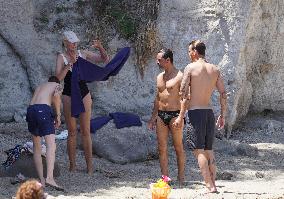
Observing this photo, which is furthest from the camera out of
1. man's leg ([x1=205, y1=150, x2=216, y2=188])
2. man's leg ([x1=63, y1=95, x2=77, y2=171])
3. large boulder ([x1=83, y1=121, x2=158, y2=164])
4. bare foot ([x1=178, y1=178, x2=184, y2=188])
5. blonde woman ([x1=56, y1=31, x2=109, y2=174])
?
large boulder ([x1=83, y1=121, x2=158, y2=164])

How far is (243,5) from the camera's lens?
10500 mm

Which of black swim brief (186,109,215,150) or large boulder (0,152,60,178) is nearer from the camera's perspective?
black swim brief (186,109,215,150)

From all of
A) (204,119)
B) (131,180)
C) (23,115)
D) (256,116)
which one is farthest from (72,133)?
(256,116)

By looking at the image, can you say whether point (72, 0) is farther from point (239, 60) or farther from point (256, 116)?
point (256, 116)

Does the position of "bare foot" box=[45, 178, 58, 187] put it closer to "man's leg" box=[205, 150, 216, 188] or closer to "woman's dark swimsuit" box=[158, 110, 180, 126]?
"woman's dark swimsuit" box=[158, 110, 180, 126]

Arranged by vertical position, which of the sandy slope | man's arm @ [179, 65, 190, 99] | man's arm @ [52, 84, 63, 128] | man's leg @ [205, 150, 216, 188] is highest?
man's arm @ [179, 65, 190, 99]

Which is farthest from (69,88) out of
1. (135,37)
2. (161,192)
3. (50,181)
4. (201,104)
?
(135,37)

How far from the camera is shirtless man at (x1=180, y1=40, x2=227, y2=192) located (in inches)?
261

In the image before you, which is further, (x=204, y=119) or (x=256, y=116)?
(x=256, y=116)

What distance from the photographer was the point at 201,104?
21.9 ft

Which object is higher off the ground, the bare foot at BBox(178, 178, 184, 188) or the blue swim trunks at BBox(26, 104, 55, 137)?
the blue swim trunks at BBox(26, 104, 55, 137)

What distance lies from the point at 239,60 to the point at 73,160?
12.8 ft

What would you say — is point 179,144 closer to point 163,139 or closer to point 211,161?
point 163,139

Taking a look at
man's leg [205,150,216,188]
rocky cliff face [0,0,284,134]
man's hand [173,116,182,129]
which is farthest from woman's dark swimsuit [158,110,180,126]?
rocky cliff face [0,0,284,134]
